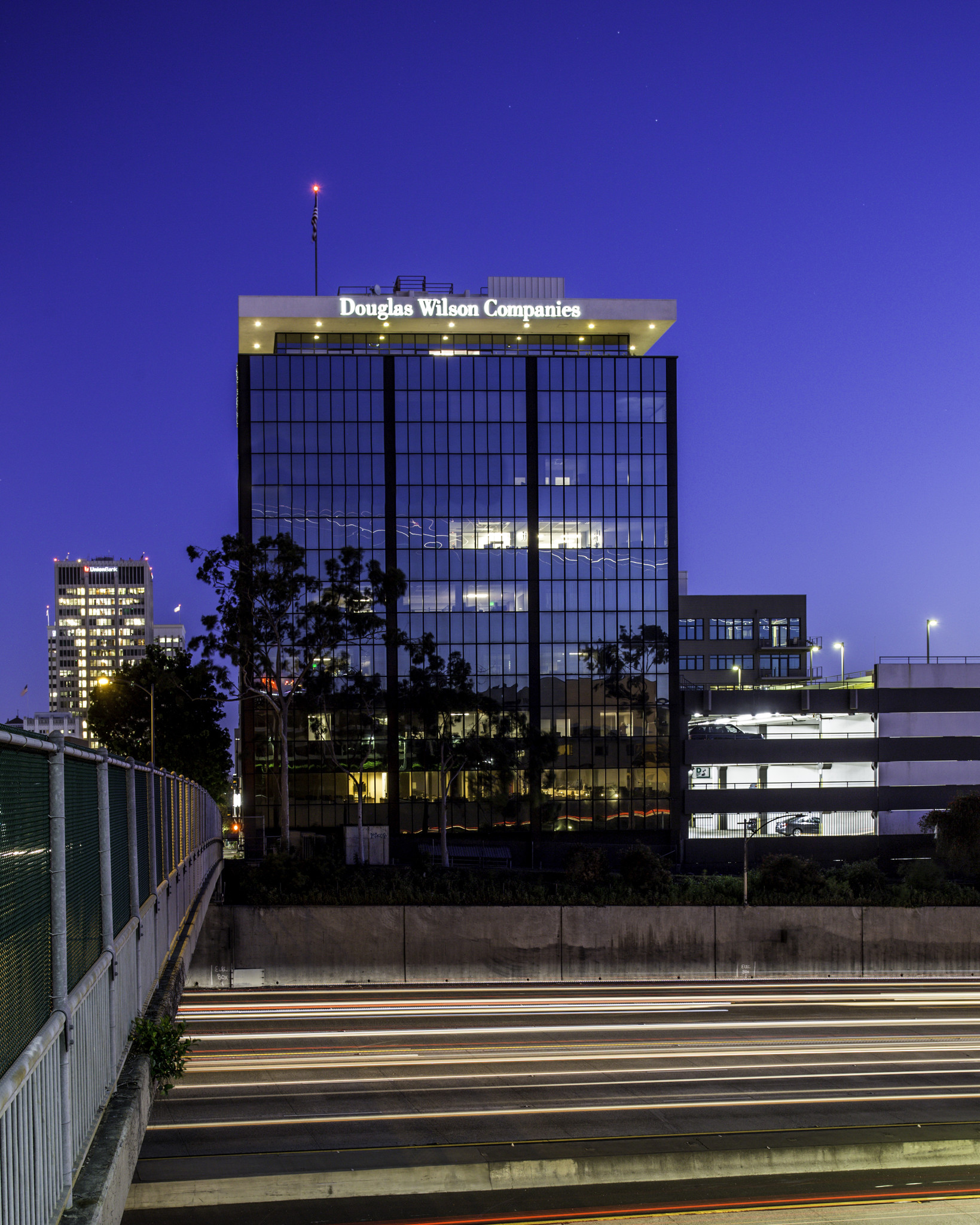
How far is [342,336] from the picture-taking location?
78.8 metres

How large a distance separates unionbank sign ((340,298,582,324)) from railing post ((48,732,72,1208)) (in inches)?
2870

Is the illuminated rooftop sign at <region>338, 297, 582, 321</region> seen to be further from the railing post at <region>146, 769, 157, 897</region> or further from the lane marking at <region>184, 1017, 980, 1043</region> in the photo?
the railing post at <region>146, 769, 157, 897</region>

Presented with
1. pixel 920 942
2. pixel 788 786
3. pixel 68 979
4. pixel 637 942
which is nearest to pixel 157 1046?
pixel 68 979

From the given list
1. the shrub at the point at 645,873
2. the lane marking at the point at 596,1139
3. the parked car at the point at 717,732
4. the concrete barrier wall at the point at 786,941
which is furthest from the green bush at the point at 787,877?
the parked car at the point at 717,732

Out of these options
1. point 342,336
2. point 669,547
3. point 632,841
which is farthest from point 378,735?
point 342,336

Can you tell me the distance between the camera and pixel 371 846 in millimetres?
61812

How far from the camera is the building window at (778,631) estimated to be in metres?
129

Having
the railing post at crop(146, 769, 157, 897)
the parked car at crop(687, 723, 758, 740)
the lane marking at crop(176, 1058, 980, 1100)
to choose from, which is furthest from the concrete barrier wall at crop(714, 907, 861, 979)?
the railing post at crop(146, 769, 157, 897)

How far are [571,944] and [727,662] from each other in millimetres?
90638

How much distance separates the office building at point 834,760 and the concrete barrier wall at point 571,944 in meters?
28.7

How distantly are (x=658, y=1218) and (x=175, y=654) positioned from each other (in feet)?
228

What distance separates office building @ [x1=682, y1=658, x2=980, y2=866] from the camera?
7275cm

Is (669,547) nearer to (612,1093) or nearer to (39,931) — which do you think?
(612,1093)

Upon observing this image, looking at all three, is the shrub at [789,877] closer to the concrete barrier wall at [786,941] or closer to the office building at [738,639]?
the concrete barrier wall at [786,941]
